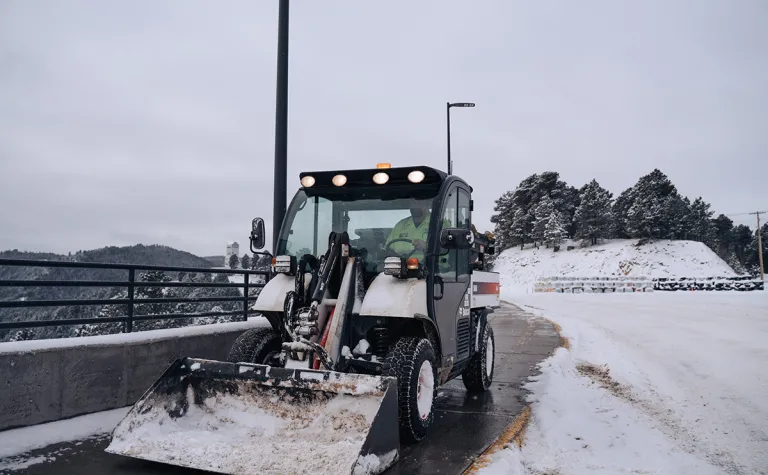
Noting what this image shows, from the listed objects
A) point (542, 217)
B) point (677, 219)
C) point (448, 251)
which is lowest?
point (448, 251)

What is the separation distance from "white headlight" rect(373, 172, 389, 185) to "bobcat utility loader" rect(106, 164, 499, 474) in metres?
0.01

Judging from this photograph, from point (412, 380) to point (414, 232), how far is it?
149 centimetres

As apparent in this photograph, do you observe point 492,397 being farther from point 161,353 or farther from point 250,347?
point 161,353

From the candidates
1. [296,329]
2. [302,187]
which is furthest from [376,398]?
[302,187]

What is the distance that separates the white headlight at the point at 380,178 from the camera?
5477mm

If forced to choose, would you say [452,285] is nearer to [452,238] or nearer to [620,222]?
[452,238]

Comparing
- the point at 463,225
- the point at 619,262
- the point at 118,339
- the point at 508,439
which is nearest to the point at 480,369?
the point at 463,225

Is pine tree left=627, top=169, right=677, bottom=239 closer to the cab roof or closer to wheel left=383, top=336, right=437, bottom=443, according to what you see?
the cab roof

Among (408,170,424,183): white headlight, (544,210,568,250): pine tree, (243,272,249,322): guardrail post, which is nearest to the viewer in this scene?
(408,170,424,183): white headlight

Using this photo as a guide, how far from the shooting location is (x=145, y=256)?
783 cm

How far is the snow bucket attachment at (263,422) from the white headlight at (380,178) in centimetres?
208

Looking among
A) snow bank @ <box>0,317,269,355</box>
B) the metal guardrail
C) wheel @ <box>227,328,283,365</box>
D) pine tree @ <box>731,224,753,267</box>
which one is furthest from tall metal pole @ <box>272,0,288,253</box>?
pine tree @ <box>731,224,753,267</box>

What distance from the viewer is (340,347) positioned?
4711mm

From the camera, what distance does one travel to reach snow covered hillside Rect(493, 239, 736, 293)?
6041 centimetres
